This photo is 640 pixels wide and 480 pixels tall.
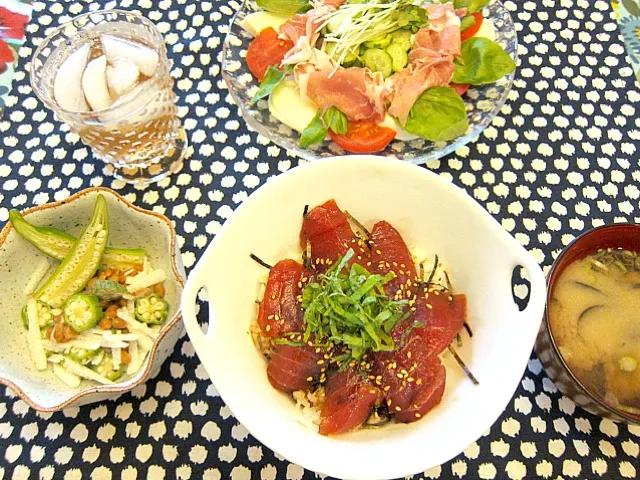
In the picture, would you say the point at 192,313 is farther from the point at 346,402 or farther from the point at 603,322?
the point at 603,322

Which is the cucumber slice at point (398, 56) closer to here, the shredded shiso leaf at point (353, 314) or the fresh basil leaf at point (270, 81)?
the fresh basil leaf at point (270, 81)

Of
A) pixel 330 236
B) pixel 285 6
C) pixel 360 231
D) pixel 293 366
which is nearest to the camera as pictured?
pixel 293 366

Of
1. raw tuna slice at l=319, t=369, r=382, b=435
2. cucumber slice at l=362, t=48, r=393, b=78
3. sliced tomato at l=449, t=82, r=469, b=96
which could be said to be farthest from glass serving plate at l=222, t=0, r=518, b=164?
raw tuna slice at l=319, t=369, r=382, b=435

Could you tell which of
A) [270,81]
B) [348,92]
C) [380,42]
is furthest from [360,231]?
[380,42]

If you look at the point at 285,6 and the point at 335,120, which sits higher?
the point at 285,6

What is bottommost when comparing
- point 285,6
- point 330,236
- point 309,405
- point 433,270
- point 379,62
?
point 309,405

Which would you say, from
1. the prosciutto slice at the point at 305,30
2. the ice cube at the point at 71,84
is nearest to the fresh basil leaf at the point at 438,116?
the prosciutto slice at the point at 305,30

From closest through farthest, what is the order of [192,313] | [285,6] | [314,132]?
1. [192,313]
2. [314,132]
3. [285,6]
